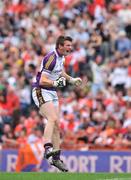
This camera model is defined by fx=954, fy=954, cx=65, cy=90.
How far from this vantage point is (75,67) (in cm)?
2445

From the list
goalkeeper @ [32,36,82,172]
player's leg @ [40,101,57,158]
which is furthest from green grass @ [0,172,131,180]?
goalkeeper @ [32,36,82,172]

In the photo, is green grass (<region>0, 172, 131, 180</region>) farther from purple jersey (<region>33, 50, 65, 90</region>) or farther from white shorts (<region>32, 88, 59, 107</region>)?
purple jersey (<region>33, 50, 65, 90</region>)

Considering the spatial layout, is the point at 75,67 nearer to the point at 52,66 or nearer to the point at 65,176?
the point at 52,66

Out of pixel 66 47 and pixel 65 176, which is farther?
pixel 66 47

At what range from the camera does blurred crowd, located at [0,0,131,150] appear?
21547 millimetres

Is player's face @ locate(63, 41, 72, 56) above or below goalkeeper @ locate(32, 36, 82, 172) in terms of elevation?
above

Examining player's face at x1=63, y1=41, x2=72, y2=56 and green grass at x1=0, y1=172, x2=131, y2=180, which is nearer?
green grass at x1=0, y1=172, x2=131, y2=180

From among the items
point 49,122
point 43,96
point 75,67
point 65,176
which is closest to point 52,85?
point 43,96

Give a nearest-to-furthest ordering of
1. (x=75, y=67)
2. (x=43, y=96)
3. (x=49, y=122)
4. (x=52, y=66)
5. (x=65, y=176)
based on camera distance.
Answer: (x=65, y=176)
(x=49, y=122)
(x=52, y=66)
(x=43, y=96)
(x=75, y=67)

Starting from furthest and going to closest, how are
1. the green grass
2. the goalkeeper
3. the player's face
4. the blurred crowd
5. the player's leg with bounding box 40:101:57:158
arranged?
the blurred crowd → the player's face → the goalkeeper → the player's leg with bounding box 40:101:57:158 → the green grass

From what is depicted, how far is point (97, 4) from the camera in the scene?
1056 inches

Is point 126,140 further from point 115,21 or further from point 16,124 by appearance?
point 115,21

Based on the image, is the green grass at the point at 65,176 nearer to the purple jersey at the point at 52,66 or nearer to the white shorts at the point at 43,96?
the white shorts at the point at 43,96

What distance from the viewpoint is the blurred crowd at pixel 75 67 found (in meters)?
21.5
